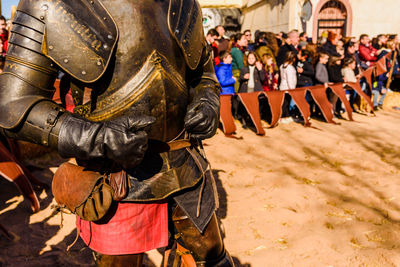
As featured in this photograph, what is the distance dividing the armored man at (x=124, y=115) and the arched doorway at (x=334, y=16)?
1455 centimetres

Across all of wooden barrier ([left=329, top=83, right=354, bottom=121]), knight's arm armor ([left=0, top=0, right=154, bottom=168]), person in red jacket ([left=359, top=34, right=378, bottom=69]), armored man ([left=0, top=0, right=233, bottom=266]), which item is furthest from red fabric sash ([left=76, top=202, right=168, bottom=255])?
person in red jacket ([left=359, top=34, right=378, bottom=69])

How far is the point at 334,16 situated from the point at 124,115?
51.6 feet

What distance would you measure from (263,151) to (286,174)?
3.76 feet

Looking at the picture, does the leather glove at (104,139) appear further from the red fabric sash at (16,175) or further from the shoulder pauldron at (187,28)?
the red fabric sash at (16,175)

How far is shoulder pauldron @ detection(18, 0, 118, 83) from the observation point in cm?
129

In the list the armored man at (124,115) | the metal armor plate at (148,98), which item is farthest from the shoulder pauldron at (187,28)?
the metal armor plate at (148,98)

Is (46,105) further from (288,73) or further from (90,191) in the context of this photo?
(288,73)

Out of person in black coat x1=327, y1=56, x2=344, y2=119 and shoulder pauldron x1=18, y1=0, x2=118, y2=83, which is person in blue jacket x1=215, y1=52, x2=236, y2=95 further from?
shoulder pauldron x1=18, y1=0, x2=118, y2=83

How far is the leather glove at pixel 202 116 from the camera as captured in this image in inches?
61.1

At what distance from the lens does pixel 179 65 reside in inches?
62.7

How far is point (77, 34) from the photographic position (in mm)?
Answer: 1316

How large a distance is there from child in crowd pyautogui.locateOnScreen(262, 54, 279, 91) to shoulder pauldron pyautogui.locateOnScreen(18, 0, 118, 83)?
257 inches

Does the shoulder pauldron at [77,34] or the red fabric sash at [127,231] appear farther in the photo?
the red fabric sash at [127,231]

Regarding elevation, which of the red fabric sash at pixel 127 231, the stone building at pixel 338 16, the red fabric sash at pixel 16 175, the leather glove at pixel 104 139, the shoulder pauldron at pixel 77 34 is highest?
the stone building at pixel 338 16
